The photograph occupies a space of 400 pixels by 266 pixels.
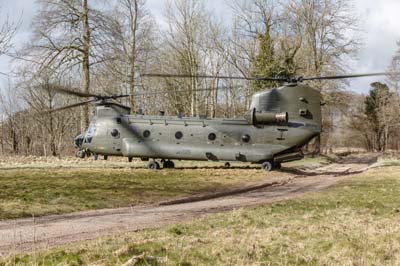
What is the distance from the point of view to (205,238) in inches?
271

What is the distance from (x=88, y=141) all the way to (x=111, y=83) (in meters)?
22.4

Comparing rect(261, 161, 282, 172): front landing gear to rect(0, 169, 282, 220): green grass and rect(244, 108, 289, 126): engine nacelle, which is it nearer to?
rect(0, 169, 282, 220): green grass

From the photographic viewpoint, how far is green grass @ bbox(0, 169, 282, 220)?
1043 cm

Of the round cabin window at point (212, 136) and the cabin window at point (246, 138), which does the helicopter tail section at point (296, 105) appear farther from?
the round cabin window at point (212, 136)

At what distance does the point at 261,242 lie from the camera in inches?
256

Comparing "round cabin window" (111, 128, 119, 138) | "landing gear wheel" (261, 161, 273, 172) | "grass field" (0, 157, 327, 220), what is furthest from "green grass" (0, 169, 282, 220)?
"round cabin window" (111, 128, 119, 138)

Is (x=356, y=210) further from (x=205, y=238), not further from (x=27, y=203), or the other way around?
(x=27, y=203)

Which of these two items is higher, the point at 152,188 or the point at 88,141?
the point at 88,141

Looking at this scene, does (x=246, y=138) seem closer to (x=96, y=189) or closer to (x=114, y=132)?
(x=114, y=132)

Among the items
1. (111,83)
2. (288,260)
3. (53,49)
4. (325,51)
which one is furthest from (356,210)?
(111,83)

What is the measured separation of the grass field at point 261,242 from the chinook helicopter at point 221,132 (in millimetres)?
10932

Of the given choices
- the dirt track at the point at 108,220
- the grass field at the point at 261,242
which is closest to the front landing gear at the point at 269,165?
the dirt track at the point at 108,220

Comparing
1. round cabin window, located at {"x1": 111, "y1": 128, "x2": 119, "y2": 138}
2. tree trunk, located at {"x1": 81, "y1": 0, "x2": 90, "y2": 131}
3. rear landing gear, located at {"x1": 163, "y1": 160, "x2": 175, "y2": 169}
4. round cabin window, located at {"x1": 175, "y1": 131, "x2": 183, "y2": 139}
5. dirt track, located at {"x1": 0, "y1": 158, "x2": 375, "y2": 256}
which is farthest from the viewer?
tree trunk, located at {"x1": 81, "y1": 0, "x2": 90, "y2": 131}

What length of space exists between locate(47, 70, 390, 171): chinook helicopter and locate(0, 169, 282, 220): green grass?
200cm
